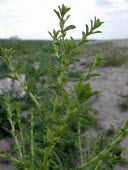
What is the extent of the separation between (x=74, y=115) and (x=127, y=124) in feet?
0.77

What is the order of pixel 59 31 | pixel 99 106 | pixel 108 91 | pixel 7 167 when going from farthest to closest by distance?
pixel 108 91 → pixel 99 106 → pixel 7 167 → pixel 59 31

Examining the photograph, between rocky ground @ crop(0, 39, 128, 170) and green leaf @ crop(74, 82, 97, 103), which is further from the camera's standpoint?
rocky ground @ crop(0, 39, 128, 170)

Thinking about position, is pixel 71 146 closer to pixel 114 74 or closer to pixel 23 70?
pixel 23 70

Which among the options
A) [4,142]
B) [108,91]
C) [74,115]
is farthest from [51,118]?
[108,91]

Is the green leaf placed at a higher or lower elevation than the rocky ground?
higher

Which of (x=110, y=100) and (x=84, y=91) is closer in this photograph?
(x=84, y=91)

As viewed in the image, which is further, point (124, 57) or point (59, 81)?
point (124, 57)

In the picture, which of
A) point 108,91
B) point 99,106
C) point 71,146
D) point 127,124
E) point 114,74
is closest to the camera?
point 127,124

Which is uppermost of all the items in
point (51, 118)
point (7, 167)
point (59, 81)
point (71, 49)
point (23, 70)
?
point (71, 49)

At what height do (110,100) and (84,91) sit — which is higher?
(84,91)

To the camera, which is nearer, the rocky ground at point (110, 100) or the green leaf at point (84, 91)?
the green leaf at point (84, 91)

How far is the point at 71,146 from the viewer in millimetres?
3430

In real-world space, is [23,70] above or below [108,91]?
above

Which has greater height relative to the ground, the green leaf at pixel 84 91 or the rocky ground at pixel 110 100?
the green leaf at pixel 84 91
